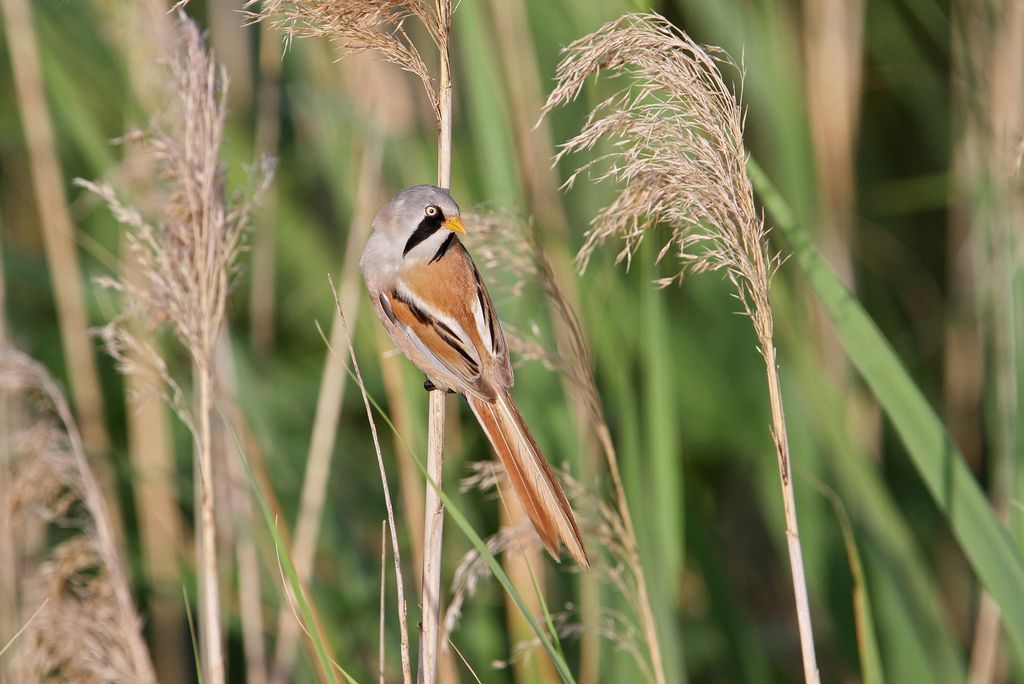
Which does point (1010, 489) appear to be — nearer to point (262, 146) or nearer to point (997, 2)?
point (997, 2)

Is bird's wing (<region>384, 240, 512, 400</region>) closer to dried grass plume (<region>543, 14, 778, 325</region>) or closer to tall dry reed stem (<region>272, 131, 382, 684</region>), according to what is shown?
dried grass plume (<region>543, 14, 778, 325</region>)

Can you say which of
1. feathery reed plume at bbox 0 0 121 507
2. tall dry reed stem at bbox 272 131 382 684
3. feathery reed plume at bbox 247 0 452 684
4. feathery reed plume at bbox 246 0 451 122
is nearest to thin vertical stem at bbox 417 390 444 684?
feathery reed plume at bbox 247 0 452 684

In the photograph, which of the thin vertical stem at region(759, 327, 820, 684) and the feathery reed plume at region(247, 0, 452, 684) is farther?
the feathery reed plume at region(247, 0, 452, 684)

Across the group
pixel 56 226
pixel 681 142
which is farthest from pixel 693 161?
pixel 56 226

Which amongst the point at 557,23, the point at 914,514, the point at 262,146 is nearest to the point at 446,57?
the point at 557,23

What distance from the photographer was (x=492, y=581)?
247cm

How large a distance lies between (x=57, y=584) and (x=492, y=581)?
3.16 feet

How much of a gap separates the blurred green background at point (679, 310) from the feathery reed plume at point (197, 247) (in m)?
0.48

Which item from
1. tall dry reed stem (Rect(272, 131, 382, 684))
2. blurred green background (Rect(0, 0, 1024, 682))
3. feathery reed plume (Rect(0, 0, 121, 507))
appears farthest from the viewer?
feathery reed plume (Rect(0, 0, 121, 507))

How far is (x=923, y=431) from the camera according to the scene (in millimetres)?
1469

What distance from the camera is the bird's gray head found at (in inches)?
60.6

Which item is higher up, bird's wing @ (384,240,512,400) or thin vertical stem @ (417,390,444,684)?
bird's wing @ (384,240,512,400)

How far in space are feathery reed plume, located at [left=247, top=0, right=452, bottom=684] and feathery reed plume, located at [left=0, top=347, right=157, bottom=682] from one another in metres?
0.67

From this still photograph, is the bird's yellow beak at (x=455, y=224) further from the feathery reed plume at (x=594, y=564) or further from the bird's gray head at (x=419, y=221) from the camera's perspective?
the feathery reed plume at (x=594, y=564)
